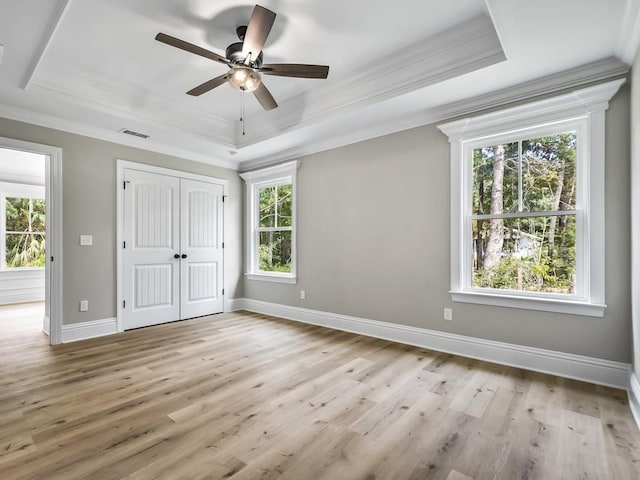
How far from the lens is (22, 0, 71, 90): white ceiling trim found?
87.5 inches

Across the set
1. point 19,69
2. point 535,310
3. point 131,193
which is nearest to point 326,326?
point 535,310

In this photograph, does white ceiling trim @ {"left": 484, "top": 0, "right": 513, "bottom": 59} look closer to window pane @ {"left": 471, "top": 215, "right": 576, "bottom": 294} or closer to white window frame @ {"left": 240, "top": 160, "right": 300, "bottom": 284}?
window pane @ {"left": 471, "top": 215, "right": 576, "bottom": 294}

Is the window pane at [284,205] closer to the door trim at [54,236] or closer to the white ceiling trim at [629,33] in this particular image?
the door trim at [54,236]

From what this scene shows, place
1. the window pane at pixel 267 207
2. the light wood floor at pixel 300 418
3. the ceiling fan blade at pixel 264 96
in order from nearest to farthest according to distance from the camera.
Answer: the light wood floor at pixel 300 418
the ceiling fan blade at pixel 264 96
the window pane at pixel 267 207

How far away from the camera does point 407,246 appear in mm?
3662

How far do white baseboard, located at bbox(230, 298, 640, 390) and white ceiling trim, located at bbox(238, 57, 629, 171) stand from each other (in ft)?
7.28

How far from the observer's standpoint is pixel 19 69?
9.26ft

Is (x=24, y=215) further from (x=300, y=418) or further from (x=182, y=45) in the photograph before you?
(x=300, y=418)

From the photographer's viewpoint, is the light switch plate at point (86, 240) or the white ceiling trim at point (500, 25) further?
the light switch plate at point (86, 240)

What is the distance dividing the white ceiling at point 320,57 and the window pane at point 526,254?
1.17 meters

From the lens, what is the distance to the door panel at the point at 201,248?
4883 mm

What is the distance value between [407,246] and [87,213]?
3.79 meters

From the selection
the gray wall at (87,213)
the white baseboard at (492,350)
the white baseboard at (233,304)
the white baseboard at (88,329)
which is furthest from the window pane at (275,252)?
the white baseboard at (88,329)

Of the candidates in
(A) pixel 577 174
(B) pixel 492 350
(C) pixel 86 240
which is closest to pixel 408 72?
(A) pixel 577 174
